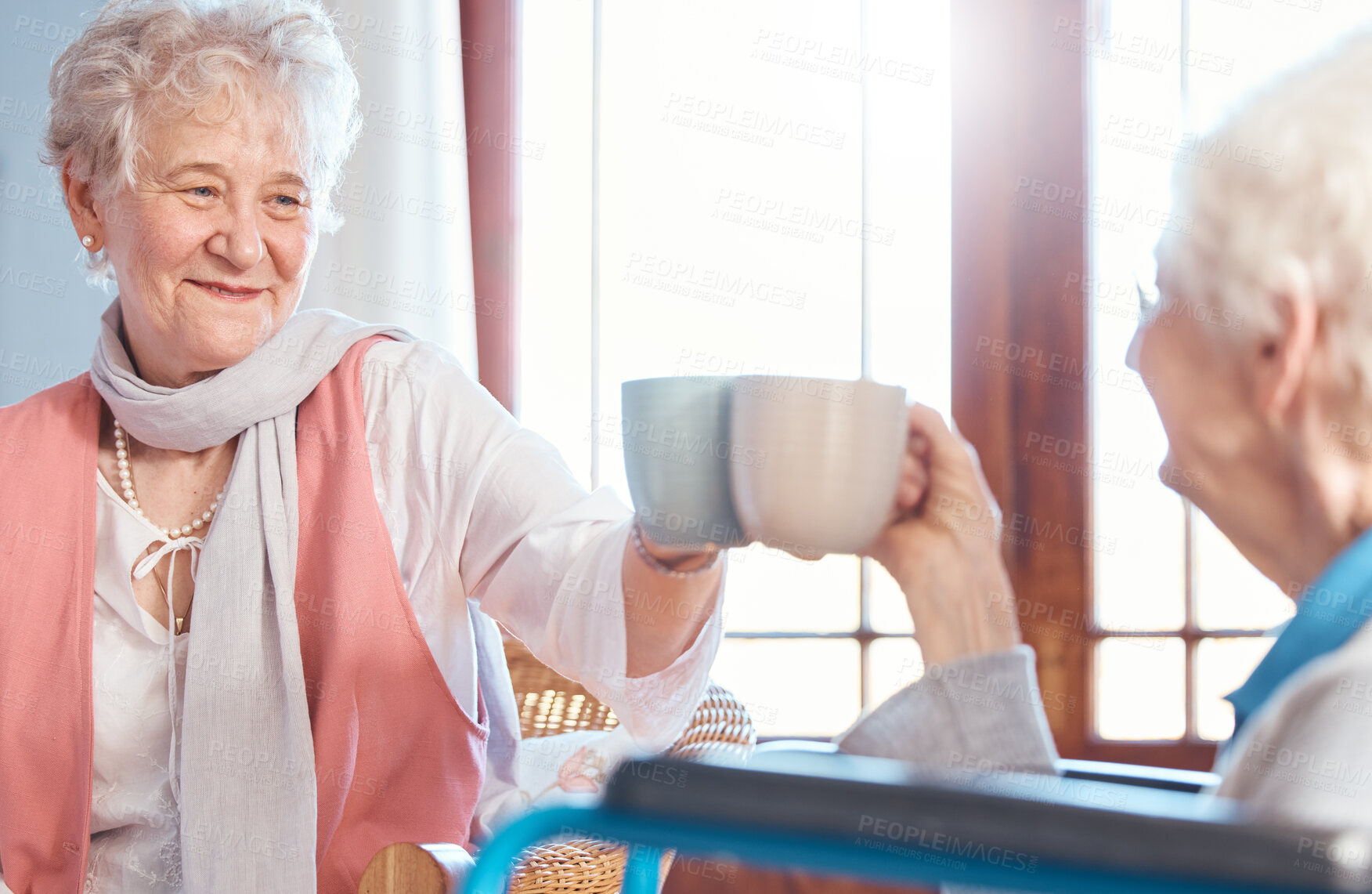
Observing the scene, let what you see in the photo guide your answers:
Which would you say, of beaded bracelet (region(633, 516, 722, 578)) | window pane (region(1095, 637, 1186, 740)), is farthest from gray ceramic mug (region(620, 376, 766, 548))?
window pane (region(1095, 637, 1186, 740))

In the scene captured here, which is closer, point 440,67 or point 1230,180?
point 1230,180

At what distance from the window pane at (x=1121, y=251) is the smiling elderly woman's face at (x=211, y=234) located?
145 centimetres

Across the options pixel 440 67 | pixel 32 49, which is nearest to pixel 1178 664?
pixel 440 67

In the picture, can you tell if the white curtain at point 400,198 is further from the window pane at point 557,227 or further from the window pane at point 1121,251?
the window pane at point 1121,251

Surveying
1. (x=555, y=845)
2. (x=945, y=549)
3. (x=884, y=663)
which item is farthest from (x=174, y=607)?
(x=884, y=663)

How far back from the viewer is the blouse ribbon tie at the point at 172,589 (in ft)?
3.94

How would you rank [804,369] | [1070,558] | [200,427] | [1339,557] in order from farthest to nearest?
[804,369], [1070,558], [200,427], [1339,557]

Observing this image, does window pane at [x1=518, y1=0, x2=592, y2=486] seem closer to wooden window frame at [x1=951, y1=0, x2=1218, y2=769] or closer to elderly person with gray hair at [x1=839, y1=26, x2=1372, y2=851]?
wooden window frame at [x1=951, y1=0, x2=1218, y2=769]

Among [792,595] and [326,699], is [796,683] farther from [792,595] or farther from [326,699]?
A: [326,699]

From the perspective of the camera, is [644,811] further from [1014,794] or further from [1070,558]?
[1070,558]

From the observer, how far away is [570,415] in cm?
237

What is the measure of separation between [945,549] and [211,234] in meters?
0.96

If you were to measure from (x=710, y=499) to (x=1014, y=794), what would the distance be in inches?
9.4

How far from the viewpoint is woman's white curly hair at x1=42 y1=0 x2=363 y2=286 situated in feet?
4.04
